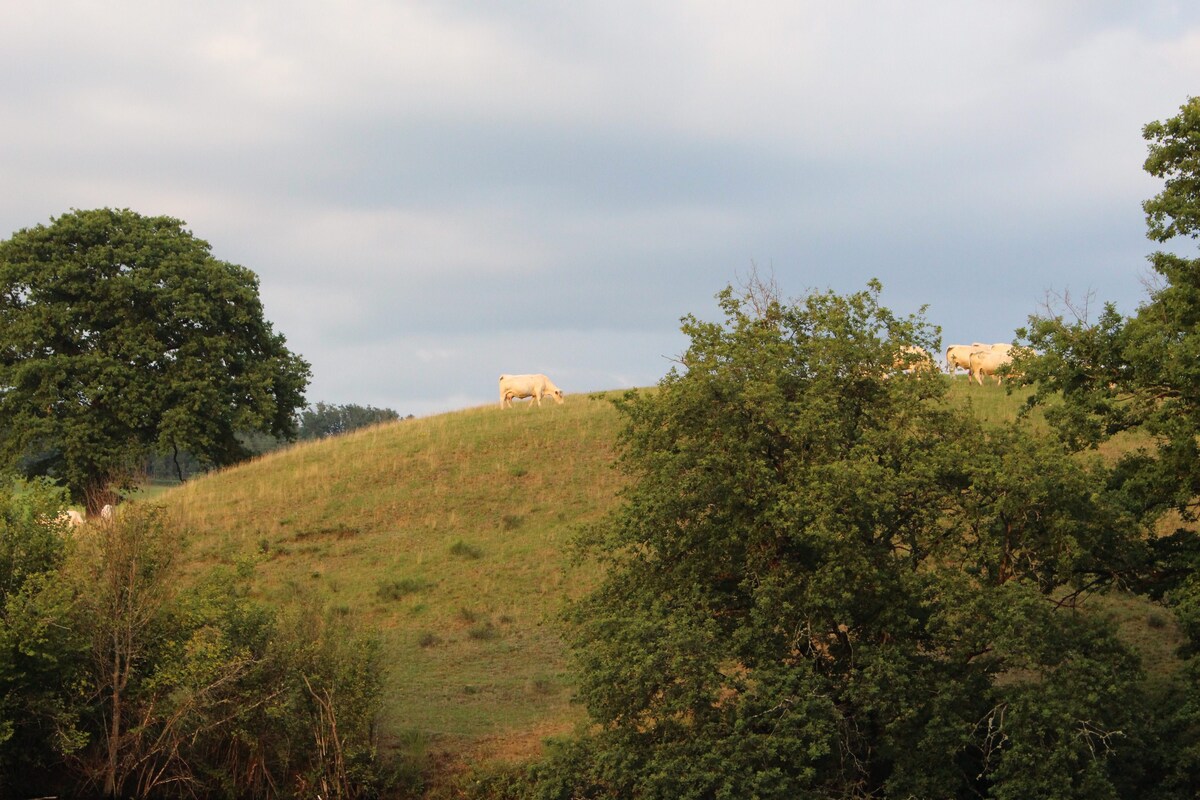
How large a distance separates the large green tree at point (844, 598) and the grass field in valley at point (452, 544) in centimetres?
239

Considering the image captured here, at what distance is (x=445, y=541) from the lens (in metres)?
38.9

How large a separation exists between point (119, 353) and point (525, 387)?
19117 millimetres

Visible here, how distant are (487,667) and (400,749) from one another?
532 cm

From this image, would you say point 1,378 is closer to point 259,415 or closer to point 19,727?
point 259,415

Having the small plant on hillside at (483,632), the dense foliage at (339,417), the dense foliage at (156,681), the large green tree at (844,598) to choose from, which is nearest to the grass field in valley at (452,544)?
the small plant on hillside at (483,632)

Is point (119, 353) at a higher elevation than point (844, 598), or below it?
higher

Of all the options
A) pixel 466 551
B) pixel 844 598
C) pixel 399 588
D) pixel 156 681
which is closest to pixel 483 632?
pixel 399 588

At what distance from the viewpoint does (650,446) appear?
2081 centimetres

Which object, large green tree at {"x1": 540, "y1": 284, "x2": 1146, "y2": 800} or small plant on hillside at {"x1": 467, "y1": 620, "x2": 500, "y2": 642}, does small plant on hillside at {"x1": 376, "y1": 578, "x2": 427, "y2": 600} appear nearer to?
small plant on hillside at {"x1": 467, "y1": 620, "x2": 500, "y2": 642}

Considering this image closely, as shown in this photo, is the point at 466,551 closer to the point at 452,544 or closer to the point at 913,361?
the point at 452,544

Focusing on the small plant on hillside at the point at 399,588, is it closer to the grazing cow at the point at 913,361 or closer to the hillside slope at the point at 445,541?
the hillside slope at the point at 445,541

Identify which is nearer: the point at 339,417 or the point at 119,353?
the point at 119,353

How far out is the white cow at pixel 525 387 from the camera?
59.4 m

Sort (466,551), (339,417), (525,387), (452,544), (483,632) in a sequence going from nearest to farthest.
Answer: (483,632) → (466,551) → (452,544) → (525,387) → (339,417)
